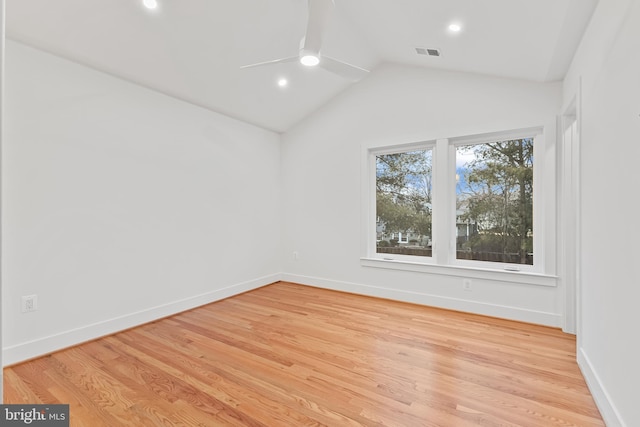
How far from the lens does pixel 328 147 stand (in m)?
4.59

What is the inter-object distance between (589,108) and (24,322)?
4423 millimetres

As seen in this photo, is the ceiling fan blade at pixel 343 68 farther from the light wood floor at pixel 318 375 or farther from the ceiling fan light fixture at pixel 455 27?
the light wood floor at pixel 318 375

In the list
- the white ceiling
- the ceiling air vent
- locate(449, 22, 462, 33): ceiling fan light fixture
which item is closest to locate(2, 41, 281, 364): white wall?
the white ceiling

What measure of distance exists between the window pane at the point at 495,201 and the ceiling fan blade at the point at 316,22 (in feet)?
7.32

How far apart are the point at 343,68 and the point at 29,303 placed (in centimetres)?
314

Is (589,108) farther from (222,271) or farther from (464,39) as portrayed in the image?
(222,271)

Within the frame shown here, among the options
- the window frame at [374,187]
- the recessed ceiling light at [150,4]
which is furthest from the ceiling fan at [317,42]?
the window frame at [374,187]

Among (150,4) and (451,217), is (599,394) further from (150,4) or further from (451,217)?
(150,4)

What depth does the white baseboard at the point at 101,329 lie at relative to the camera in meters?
2.50

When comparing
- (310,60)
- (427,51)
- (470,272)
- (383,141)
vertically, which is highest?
(427,51)

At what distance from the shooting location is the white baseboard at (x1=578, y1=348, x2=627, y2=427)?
1711 millimetres

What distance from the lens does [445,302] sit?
369 centimetres

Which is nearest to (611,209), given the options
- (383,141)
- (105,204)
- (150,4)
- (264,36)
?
(383,141)

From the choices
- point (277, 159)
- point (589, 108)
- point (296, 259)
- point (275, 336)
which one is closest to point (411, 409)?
point (275, 336)
